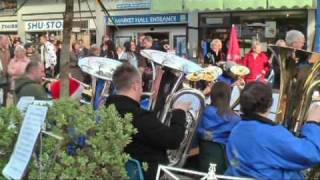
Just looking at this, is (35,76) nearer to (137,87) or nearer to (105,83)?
(105,83)

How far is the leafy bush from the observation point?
3703mm

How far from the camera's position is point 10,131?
4.00 meters

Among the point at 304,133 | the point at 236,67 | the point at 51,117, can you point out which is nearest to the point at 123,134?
the point at 51,117

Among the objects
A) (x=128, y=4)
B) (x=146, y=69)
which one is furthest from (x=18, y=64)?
(x=128, y=4)

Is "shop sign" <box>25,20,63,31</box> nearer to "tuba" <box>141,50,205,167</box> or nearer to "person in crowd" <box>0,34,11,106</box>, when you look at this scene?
"person in crowd" <box>0,34,11,106</box>

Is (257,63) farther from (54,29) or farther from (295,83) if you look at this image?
(54,29)

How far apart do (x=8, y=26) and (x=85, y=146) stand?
76.5ft

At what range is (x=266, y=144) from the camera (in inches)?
135

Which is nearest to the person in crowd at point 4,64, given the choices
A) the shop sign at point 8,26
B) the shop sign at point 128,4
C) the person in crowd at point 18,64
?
the person in crowd at point 18,64

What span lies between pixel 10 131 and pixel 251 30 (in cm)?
1498

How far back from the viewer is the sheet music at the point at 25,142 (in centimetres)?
370

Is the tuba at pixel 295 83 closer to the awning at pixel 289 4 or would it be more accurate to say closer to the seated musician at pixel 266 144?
the seated musician at pixel 266 144

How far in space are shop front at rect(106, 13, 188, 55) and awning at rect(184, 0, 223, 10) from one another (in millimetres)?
1956

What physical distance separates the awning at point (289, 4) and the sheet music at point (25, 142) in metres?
13.0
